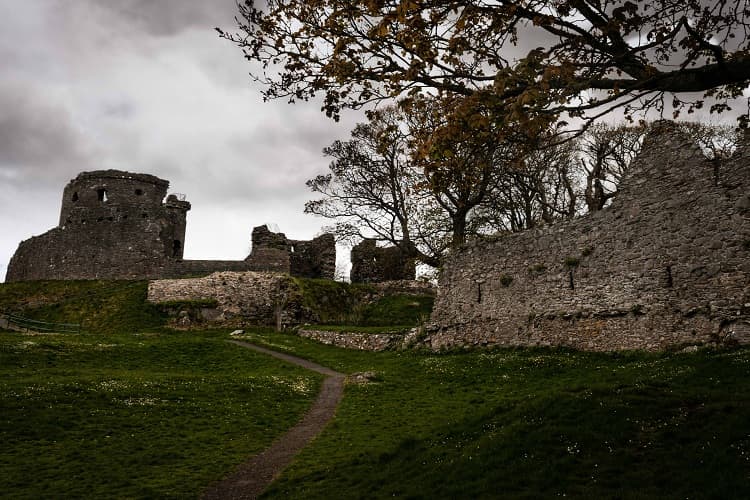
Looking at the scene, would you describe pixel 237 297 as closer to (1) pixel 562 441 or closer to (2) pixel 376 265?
(2) pixel 376 265

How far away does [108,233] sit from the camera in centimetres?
4697

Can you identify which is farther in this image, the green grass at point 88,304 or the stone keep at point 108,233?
the stone keep at point 108,233

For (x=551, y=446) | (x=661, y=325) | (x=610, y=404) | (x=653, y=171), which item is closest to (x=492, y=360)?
(x=661, y=325)

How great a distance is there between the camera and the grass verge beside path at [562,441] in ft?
29.0

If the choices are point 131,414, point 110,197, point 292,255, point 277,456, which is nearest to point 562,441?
point 277,456

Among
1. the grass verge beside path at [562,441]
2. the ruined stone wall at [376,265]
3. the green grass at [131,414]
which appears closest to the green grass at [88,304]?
the green grass at [131,414]

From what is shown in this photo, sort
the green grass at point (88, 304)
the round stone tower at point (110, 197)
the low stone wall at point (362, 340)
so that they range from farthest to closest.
→ the round stone tower at point (110, 197)
the green grass at point (88, 304)
the low stone wall at point (362, 340)

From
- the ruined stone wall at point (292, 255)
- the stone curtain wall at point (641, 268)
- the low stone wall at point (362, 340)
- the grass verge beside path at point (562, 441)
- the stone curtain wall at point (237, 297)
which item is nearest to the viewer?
the grass verge beside path at point (562, 441)

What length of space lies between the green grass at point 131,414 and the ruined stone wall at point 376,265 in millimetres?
20977

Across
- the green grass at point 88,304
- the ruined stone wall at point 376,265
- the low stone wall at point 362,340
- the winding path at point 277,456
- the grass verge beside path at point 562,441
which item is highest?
the ruined stone wall at point 376,265

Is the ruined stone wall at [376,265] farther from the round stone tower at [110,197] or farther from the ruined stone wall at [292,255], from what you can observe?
the round stone tower at [110,197]

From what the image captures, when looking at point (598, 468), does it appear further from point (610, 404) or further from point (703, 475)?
point (610, 404)

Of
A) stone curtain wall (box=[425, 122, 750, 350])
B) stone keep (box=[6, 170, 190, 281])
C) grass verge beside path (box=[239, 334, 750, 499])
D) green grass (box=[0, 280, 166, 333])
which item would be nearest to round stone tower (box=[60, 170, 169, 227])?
stone keep (box=[6, 170, 190, 281])

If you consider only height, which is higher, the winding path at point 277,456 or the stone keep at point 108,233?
the stone keep at point 108,233
